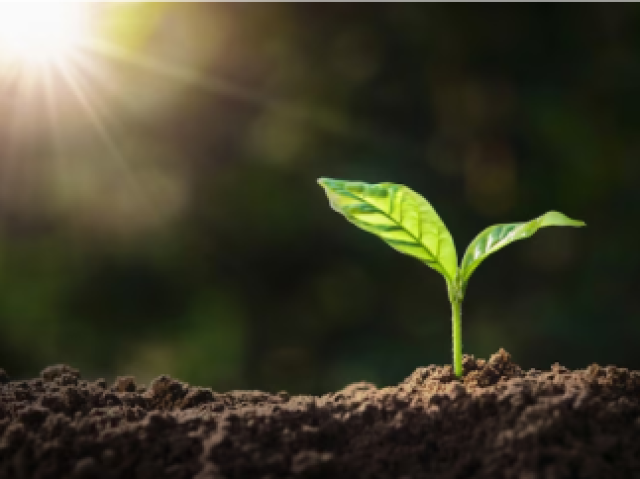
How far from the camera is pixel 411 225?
979 millimetres

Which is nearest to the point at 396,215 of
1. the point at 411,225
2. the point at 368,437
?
the point at 411,225

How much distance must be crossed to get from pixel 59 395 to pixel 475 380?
61cm

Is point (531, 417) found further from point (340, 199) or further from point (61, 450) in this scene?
point (61, 450)

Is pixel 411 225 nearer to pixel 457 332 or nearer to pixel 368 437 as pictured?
pixel 457 332

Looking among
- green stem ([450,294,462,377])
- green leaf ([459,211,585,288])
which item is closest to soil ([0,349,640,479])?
green stem ([450,294,462,377])

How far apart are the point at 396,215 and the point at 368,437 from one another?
0.33 m

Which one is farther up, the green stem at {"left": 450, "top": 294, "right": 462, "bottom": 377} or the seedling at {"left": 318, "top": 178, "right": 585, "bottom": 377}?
the seedling at {"left": 318, "top": 178, "right": 585, "bottom": 377}

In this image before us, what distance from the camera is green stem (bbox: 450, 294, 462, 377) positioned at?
983 millimetres

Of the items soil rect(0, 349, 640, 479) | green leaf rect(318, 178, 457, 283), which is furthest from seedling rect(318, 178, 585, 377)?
soil rect(0, 349, 640, 479)

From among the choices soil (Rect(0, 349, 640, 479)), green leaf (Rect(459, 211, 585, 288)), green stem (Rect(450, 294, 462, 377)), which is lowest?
soil (Rect(0, 349, 640, 479))

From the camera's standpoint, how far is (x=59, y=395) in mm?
976

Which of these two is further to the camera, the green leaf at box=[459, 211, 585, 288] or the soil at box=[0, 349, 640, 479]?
the green leaf at box=[459, 211, 585, 288]

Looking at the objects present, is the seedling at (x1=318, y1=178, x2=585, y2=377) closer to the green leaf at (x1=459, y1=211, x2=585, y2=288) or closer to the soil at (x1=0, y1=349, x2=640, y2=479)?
the green leaf at (x1=459, y1=211, x2=585, y2=288)

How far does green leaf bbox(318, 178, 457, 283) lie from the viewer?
0.96 m
